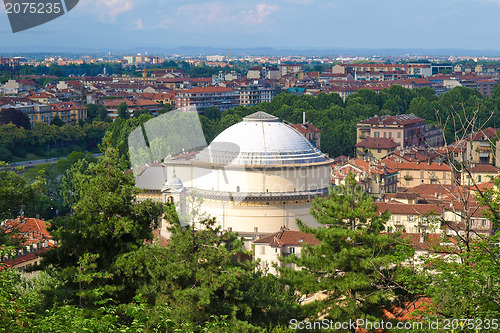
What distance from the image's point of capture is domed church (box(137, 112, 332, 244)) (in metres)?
32.4

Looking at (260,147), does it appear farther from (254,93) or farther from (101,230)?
(254,93)

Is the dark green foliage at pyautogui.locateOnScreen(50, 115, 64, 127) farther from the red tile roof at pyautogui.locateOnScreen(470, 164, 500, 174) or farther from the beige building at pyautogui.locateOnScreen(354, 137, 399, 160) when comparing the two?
the red tile roof at pyautogui.locateOnScreen(470, 164, 500, 174)

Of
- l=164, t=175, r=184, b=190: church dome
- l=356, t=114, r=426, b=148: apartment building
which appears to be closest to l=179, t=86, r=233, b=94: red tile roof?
l=356, t=114, r=426, b=148: apartment building

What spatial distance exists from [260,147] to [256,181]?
60.4 inches

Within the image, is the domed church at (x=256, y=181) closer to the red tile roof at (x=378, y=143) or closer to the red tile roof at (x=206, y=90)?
the red tile roof at (x=378, y=143)

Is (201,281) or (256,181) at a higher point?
(201,281)

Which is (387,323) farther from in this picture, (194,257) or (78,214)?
(78,214)

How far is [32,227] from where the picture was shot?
31.5 metres

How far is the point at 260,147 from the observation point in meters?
33.5

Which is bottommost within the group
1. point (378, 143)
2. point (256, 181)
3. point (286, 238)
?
point (378, 143)

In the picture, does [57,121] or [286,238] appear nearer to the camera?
[286,238]

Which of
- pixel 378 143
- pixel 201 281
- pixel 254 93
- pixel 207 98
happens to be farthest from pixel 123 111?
pixel 201 281

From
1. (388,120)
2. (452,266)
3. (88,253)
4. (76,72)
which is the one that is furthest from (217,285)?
(76,72)

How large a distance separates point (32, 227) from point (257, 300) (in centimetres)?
1622
